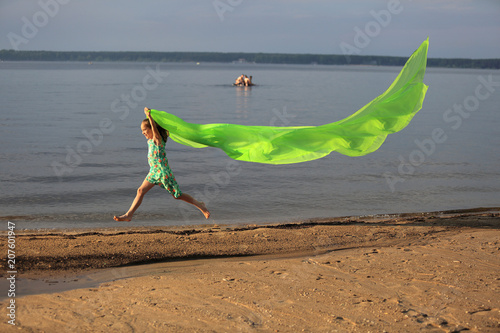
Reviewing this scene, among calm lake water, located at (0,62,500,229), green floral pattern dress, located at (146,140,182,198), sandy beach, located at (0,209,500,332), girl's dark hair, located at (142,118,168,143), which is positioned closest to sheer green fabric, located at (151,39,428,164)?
girl's dark hair, located at (142,118,168,143)

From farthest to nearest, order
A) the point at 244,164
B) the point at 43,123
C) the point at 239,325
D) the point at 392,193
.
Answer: the point at 43,123 < the point at 244,164 < the point at 392,193 < the point at 239,325

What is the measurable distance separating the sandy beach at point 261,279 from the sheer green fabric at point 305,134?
1514mm

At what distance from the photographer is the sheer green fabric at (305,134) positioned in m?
8.70

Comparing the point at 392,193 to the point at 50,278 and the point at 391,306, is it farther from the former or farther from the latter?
the point at 50,278

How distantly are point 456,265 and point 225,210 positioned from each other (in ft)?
18.9

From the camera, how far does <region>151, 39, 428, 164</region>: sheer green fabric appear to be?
8.70 metres

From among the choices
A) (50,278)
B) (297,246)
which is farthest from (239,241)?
(50,278)

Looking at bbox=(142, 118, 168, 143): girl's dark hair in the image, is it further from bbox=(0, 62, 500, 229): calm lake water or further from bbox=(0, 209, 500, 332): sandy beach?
bbox=(0, 62, 500, 229): calm lake water

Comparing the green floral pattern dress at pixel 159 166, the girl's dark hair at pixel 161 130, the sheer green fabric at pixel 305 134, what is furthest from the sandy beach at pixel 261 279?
the girl's dark hair at pixel 161 130

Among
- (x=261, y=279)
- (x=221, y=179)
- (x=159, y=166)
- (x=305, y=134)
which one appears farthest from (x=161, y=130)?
(x=221, y=179)

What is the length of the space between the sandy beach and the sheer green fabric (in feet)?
4.97

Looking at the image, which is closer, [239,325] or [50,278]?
[239,325]

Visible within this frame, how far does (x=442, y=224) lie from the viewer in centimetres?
1043

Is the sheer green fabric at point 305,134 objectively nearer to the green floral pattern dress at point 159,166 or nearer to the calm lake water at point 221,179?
the green floral pattern dress at point 159,166
